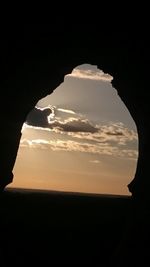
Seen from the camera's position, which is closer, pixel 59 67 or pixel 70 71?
pixel 59 67

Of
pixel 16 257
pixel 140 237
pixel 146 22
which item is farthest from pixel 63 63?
pixel 16 257

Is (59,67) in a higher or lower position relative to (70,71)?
higher

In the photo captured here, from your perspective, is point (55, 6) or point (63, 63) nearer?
point (55, 6)

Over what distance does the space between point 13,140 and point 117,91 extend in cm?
408

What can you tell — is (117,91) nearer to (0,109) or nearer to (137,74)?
(137,74)

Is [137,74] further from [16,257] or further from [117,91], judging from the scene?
[16,257]

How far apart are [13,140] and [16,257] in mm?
7393

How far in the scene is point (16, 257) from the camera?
24.1 m

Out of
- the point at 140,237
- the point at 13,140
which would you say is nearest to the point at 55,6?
the point at 13,140

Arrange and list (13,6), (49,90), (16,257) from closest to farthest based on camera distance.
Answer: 1. (13,6)
2. (49,90)
3. (16,257)

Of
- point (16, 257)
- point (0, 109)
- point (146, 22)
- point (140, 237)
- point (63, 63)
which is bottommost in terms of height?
point (16, 257)

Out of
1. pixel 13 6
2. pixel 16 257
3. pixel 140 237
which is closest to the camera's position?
pixel 13 6

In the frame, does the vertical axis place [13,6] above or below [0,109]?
above

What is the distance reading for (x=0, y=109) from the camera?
17641 millimetres
